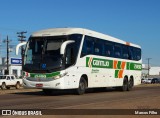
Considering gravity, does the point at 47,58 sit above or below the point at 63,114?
above

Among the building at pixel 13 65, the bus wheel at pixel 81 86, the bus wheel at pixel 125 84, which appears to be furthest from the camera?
the building at pixel 13 65

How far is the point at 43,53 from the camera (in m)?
22.4

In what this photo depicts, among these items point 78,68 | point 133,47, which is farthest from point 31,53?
point 133,47

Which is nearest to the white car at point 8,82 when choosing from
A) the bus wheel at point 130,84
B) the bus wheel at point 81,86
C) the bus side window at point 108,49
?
the bus wheel at point 130,84

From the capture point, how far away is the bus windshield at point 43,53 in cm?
2216

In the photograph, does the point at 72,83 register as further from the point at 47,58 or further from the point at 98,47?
the point at 98,47

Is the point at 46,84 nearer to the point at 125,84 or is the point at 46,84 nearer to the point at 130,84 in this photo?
the point at 125,84

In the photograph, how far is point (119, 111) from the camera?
1390cm

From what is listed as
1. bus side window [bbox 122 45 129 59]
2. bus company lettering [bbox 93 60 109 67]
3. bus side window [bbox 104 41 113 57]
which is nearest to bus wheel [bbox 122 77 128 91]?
bus side window [bbox 122 45 129 59]

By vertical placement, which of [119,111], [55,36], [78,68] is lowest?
[119,111]

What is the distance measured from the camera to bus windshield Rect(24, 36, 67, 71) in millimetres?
22156

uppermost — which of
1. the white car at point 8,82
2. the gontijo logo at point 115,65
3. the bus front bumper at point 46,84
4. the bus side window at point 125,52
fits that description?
the bus side window at point 125,52

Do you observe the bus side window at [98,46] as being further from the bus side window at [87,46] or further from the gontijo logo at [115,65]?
the bus side window at [87,46]

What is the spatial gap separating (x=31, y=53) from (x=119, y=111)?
10.00 meters
